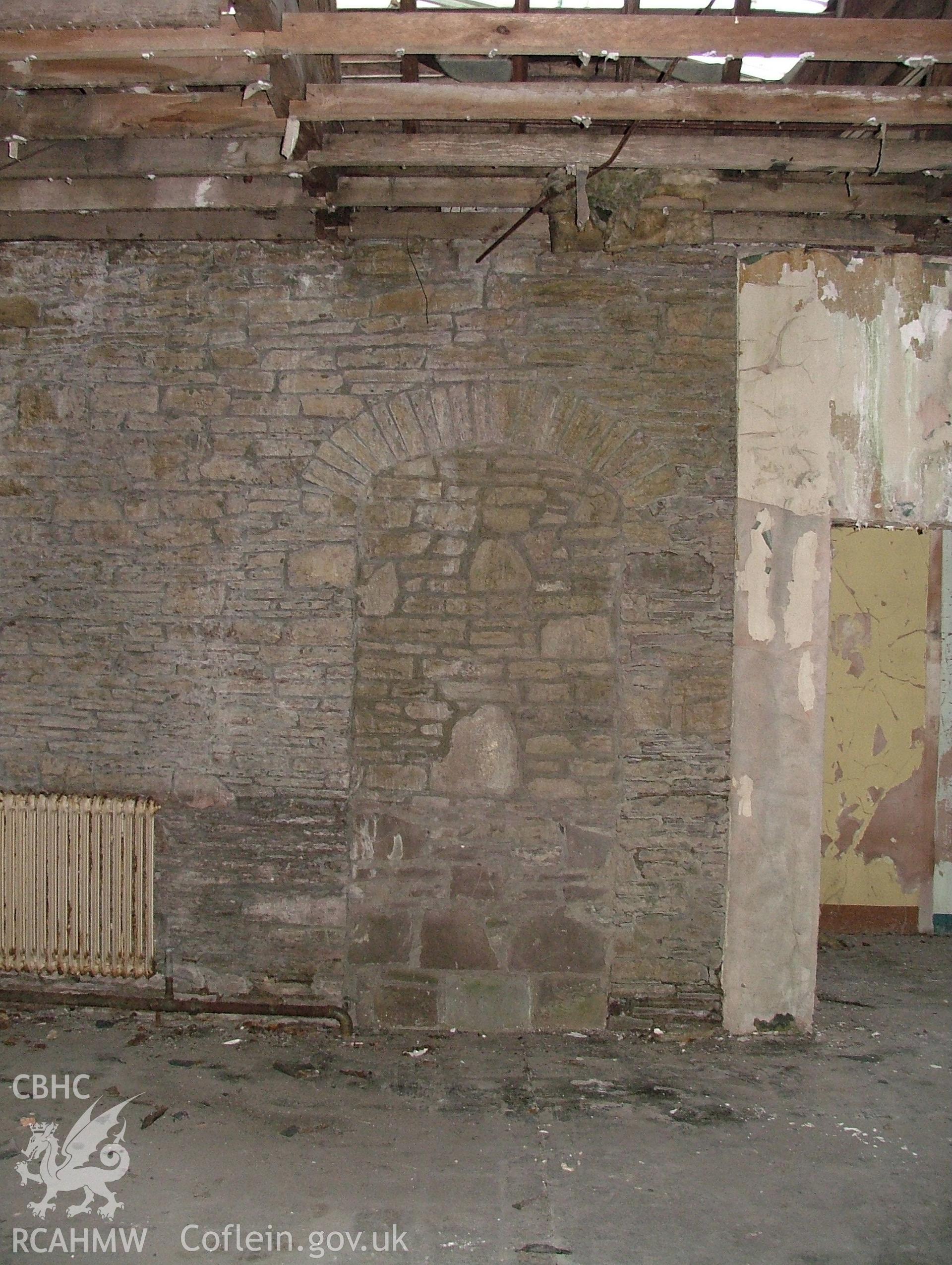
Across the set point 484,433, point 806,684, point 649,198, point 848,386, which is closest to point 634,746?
point 806,684

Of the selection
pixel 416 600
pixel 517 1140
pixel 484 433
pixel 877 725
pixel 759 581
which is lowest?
pixel 517 1140

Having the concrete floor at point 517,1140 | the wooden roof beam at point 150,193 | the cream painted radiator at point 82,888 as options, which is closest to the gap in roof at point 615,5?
the wooden roof beam at point 150,193

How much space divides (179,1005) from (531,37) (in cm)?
394

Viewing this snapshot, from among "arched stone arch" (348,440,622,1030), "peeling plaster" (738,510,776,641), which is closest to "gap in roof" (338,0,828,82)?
"arched stone arch" (348,440,622,1030)

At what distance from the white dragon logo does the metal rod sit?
739 millimetres

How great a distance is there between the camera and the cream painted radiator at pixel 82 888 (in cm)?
396

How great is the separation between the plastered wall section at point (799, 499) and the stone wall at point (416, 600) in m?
0.12

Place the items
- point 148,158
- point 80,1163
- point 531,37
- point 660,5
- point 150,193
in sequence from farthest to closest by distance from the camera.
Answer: point 150,193, point 148,158, point 660,5, point 80,1163, point 531,37

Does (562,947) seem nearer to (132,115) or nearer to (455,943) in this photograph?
(455,943)

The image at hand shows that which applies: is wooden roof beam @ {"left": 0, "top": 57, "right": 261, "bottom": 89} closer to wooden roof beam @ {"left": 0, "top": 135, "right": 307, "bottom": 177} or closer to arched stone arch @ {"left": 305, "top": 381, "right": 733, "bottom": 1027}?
wooden roof beam @ {"left": 0, "top": 135, "right": 307, "bottom": 177}

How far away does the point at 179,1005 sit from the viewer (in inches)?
157

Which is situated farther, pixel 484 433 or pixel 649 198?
pixel 484 433

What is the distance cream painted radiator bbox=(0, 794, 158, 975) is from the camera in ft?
13.0

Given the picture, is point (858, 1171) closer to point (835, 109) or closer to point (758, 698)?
point (758, 698)
